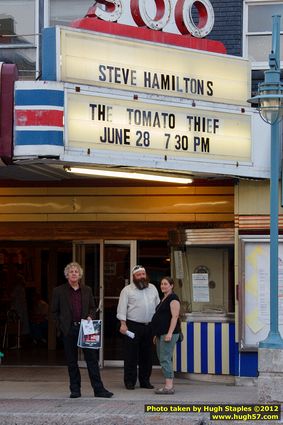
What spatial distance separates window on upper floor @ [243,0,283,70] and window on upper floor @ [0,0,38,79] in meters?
3.27

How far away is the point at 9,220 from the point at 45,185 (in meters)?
0.86

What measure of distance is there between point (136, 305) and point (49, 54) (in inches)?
145

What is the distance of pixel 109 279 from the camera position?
15773mm

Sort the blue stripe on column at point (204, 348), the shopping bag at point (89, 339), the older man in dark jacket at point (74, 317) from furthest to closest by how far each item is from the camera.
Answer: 1. the blue stripe on column at point (204, 348)
2. the older man in dark jacket at point (74, 317)
3. the shopping bag at point (89, 339)

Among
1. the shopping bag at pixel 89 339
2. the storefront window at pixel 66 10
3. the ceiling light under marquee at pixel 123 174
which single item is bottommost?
the shopping bag at pixel 89 339

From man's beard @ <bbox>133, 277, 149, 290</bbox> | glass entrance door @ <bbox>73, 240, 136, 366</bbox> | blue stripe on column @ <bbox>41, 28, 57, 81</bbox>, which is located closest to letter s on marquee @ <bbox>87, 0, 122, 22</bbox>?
blue stripe on column @ <bbox>41, 28, 57, 81</bbox>

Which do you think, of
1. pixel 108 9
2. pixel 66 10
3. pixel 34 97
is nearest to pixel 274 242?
pixel 34 97

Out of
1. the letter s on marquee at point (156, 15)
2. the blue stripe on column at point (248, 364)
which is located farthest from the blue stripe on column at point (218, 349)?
the letter s on marquee at point (156, 15)

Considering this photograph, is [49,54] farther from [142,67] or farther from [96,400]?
[96,400]

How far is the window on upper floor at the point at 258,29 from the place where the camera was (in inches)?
568

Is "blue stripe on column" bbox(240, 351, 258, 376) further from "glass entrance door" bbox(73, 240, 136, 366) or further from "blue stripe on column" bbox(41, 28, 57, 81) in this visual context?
"blue stripe on column" bbox(41, 28, 57, 81)

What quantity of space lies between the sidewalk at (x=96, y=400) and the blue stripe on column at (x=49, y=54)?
13.5 ft

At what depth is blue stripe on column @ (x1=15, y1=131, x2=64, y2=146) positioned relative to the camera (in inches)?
455

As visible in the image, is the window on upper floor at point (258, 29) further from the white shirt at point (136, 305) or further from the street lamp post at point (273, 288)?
the white shirt at point (136, 305)
